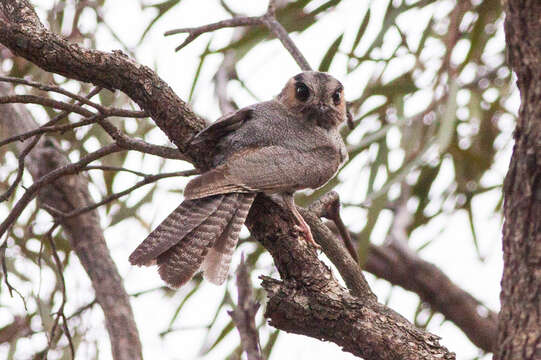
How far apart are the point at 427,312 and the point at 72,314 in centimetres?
176

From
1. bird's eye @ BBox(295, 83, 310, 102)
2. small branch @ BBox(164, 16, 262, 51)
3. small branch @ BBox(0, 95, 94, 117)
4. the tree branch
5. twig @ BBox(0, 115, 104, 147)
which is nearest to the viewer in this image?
the tree branch

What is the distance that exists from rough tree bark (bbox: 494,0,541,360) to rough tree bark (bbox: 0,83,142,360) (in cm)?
163

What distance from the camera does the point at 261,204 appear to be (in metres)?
2.29

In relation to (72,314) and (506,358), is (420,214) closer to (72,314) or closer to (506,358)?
(72,314)

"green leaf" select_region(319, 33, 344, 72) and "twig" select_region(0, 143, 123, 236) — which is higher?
"green leaf" select_region(319, 33, 344, 72)

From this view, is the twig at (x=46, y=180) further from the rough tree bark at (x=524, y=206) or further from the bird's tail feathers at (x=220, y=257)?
the rough tree bark at (x=524, y=206)

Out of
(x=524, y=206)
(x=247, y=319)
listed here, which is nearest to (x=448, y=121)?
(x=524, y=206)

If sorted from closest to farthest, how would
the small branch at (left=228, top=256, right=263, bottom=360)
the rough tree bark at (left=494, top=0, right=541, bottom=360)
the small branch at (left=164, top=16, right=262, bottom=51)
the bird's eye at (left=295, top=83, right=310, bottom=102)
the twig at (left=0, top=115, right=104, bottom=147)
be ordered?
1. the small branch at (left=228, top=256, right=263, bottom=360)
2. the rough tree bark at (left=494, top=0, right=541, bottom=360)
3. the twig at (left=0, top=115, right=104, bottom=147)
4. the small branch at (left=164, top=16, right=262, bottom=51)
5. the bird's eye at (left=295, top=83, right=310, bottom=102)

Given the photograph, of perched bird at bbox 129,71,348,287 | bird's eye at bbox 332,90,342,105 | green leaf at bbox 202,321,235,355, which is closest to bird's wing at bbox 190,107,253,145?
perched bird at bbox 129,71,348,287

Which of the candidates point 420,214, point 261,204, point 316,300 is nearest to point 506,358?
point 316,300

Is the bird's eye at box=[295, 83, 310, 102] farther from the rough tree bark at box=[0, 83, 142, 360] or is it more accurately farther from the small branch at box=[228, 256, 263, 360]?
the small branch at box=[228, 256, 263, 360]

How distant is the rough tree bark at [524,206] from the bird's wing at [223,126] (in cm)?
94

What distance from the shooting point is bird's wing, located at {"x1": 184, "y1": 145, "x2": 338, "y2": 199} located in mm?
2318

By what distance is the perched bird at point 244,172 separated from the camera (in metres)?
2.21
